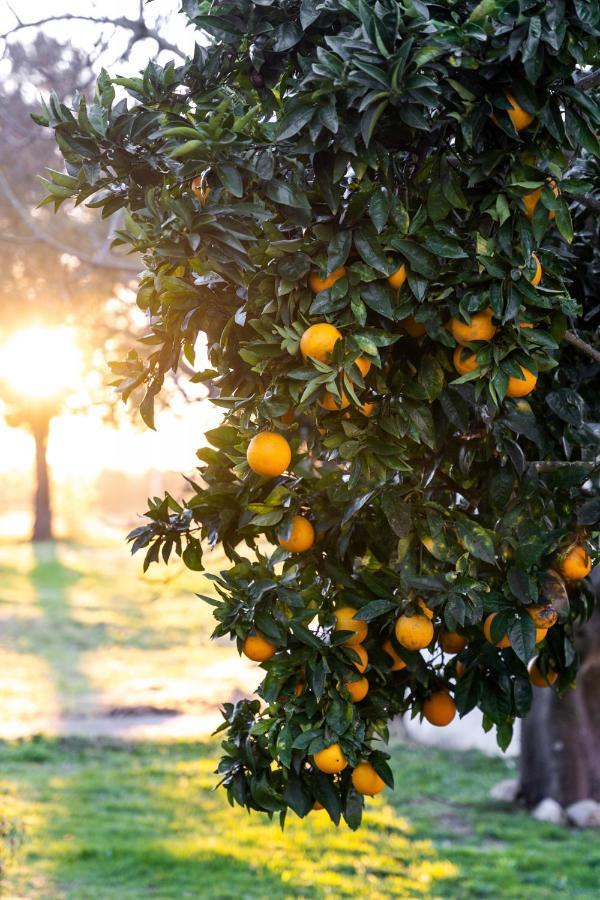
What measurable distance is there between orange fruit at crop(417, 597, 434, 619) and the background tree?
4.17 m

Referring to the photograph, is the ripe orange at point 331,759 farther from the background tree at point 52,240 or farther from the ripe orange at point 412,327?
the background tree at point 52,240

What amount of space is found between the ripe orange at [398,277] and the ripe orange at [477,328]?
13 cm

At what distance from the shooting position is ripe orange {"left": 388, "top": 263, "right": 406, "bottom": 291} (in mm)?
1949

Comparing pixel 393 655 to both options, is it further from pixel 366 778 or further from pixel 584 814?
pixel 584 814

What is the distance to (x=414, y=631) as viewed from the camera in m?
2.19

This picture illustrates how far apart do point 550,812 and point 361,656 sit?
459 centimetres

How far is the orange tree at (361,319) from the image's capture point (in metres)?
1.86

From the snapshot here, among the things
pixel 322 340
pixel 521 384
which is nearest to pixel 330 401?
pixel 322 340

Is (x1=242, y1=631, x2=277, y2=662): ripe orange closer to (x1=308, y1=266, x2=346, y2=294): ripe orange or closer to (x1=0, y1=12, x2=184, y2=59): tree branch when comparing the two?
(x1=308, y1=266, x2=346, y2=294): ripe orange

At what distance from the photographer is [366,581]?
226cm

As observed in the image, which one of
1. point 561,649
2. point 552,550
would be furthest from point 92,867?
point 552,550

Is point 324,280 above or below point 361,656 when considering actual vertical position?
above

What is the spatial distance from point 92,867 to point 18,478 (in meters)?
32.7

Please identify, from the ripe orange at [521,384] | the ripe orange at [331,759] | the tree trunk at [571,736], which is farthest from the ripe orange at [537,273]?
the tree trunk at [571,736]
